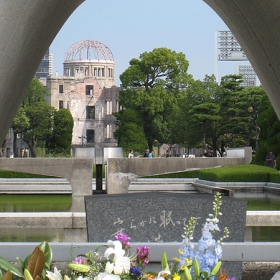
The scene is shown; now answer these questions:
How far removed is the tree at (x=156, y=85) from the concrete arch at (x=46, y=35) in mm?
40086

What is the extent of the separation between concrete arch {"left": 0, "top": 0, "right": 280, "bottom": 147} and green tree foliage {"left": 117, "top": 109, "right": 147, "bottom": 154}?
39.6 metres

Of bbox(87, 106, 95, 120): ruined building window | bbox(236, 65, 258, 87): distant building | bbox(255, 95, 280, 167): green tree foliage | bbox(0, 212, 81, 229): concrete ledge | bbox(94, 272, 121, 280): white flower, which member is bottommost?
bbox(0, 212, 81, 229): concrete ledge

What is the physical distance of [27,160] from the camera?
1609cm

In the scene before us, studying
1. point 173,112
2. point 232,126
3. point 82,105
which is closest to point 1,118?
point 232,126

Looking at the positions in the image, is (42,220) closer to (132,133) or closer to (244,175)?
(244,175)

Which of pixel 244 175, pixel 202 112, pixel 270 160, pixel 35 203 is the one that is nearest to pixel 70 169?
pixel 35 203

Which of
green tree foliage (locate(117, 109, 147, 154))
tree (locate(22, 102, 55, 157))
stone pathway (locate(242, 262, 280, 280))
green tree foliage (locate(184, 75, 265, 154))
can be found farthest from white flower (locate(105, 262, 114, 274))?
tree (locate(22, 102, 55, 157))

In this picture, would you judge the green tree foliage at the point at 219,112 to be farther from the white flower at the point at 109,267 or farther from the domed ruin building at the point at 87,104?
the white flower at the point at 109,267

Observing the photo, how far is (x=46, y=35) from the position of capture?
178 inches

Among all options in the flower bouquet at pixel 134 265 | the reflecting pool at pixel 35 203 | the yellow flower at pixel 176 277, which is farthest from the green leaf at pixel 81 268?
the reflecting pool at pixel 35 203

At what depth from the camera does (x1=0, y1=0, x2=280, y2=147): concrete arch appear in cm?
421

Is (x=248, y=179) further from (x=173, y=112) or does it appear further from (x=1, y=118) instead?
(x=173, y=112)

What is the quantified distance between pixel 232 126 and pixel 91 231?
34.8 m

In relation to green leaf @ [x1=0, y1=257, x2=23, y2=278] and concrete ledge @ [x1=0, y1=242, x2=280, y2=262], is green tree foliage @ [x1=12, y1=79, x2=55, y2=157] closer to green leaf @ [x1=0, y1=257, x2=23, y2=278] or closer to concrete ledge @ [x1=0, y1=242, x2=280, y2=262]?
concrete ledge @ [x1=0, y1=242, x2=280, y2=262]
